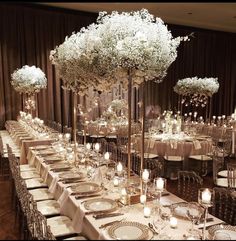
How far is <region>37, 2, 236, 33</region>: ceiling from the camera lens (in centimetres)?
1068

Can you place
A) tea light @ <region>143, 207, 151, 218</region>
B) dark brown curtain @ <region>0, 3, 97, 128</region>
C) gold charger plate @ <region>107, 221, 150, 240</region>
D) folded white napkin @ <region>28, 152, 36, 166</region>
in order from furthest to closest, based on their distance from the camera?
1. dark brown curtain @ <region>0, 3, 97, 128</region>
2. folded white napkin @ <region>28, 152, 36, 166</region>
3. tea light @ <region>143, 207, 151, 218</region>
4. gold charger plate @ <region>107, 221, 150, 240</region>

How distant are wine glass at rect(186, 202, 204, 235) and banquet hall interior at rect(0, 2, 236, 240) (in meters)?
0.01

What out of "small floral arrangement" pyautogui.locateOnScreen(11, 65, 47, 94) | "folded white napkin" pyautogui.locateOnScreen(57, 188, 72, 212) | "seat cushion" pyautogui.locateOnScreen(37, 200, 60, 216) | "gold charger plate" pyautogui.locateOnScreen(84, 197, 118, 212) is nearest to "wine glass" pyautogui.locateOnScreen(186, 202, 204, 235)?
"gold charger plate" pyautogui.locateOnScreen(84, 197, 118, 212)

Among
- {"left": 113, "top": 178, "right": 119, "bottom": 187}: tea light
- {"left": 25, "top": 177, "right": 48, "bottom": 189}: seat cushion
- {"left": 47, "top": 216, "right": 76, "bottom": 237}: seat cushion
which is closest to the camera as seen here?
{"left": 47, "top": 216, "right": 76, "bottom": 237}: seat cushion

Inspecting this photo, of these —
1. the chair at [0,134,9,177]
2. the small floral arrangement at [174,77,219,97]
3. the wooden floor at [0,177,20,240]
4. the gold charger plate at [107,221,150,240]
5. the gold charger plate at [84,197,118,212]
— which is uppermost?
the small floral arrangement at [174,77,219,97]

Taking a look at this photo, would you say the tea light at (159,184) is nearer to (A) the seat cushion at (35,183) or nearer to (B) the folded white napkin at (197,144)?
(A) the seat cushion at (35,183)

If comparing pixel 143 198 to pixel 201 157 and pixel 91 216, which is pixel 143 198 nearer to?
pixel 91 216

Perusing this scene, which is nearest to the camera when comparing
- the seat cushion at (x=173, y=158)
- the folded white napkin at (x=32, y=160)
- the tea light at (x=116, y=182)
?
the tea light at (x=116, y=182)

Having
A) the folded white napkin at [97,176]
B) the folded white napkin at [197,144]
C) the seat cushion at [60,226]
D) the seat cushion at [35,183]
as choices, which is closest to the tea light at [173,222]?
the seat cushion at [60,226]

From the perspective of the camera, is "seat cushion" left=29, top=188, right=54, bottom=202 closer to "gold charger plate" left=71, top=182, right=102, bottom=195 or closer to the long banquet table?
the long banquet table

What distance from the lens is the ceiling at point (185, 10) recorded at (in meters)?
10.7

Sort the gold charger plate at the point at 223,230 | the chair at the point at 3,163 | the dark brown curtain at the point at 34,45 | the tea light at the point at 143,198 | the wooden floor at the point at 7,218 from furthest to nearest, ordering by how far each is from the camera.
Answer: the dark brown curtain at the point at 34,45, the chair at the point at 3,163, the wooden floor at the point at 7,218, the tea light at the point at 143,198, the gold charger plate at the point at 223,230

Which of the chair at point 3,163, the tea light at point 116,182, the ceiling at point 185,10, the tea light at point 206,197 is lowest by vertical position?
the chair at point 3,163

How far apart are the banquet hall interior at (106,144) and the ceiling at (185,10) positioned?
7 cm
